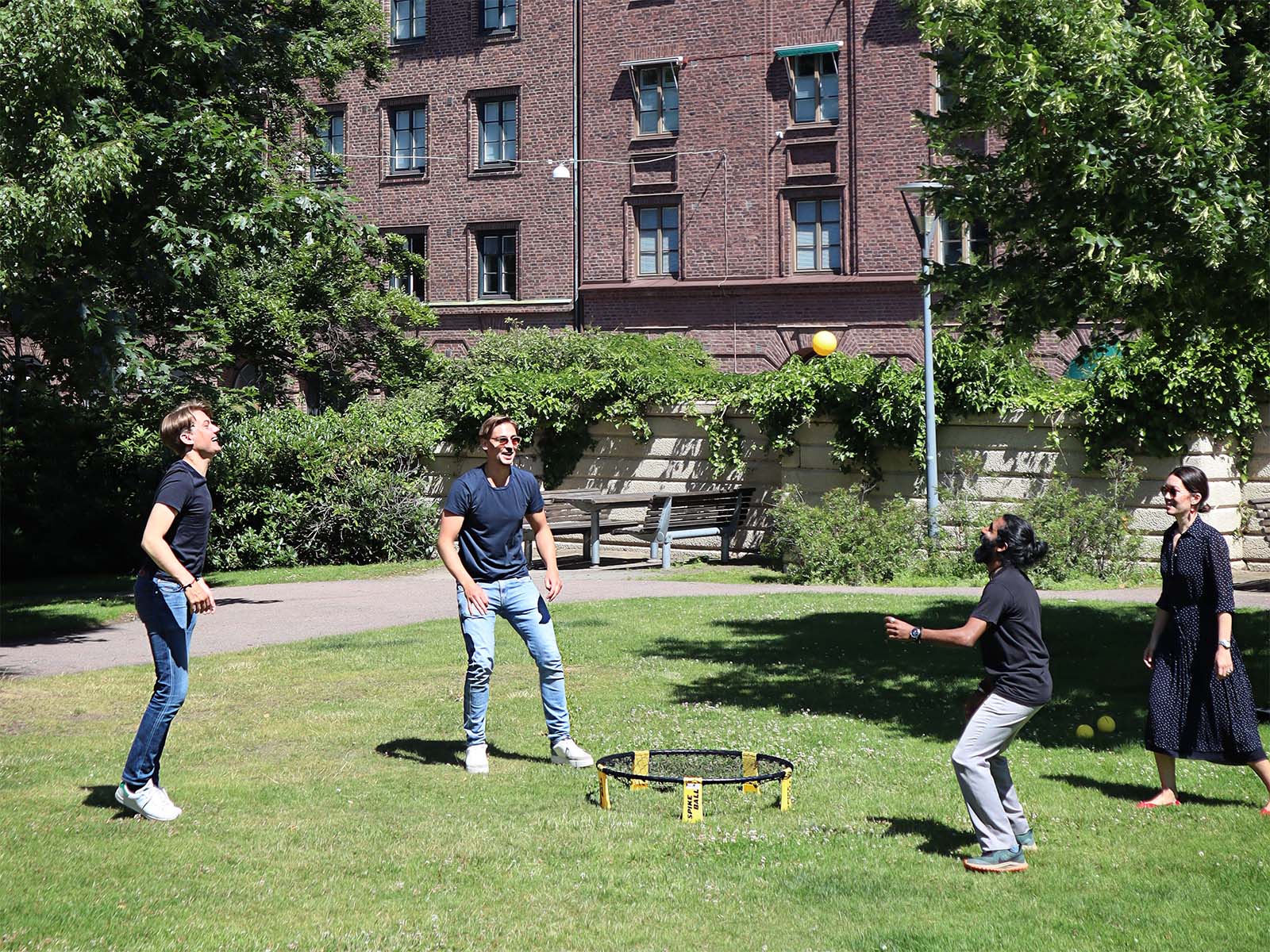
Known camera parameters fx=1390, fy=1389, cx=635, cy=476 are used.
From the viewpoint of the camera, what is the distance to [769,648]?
40.8 feet

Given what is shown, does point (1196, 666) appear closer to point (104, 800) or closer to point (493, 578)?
point (493, 578)

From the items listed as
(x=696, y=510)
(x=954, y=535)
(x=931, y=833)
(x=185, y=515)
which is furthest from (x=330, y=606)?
(x=931, y=833)

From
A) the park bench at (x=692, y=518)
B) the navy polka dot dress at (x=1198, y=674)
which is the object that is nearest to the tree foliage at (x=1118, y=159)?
the navy polka dot dress at (x=1198, y=674)

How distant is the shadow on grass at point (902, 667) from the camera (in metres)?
9.61

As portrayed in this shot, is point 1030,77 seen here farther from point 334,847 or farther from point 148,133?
point 148,133

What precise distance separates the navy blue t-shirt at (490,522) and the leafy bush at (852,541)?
1068 cm

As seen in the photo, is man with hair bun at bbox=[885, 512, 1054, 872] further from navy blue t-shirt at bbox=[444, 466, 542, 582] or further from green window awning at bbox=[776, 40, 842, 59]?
green window awning at bbox=[776, 40, 842, 59]

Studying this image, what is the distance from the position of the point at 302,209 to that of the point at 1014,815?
12490mm

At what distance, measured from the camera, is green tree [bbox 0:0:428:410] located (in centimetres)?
1220

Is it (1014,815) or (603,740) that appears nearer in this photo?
(1014,815)

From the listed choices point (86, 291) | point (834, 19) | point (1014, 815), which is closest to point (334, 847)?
point (1014, 815)

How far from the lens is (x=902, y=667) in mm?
11367

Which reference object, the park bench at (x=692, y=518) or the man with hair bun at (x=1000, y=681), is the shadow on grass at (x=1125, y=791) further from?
the park bench at (x=692, y=518)

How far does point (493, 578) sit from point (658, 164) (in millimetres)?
28181
